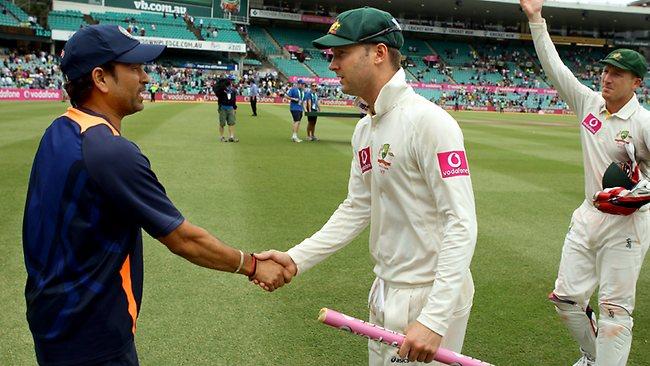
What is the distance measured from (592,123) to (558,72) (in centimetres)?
51

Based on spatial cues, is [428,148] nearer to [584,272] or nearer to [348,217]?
[348,217]

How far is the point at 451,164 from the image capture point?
2605 millimetres

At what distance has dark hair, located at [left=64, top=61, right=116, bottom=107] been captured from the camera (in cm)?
258

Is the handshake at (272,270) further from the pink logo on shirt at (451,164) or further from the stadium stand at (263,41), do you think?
the stadium stand at (263,41)

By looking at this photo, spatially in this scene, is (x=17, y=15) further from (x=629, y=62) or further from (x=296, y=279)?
(x=629, y=62)

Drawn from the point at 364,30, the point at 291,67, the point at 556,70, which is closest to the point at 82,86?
the point at 364,30

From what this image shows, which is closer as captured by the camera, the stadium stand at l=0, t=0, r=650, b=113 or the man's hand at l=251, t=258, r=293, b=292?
the man's hand at l=251, t=258, r=293, b=292

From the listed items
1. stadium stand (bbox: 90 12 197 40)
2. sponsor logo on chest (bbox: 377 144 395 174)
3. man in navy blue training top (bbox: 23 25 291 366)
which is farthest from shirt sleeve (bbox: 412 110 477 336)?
stadium stand (bbox: 90 12 197 40)

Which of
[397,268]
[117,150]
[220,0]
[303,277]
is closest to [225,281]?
[303,277]

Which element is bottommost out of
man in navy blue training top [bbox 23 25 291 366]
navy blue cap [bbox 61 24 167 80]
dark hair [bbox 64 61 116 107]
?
man in navy blue training top [bbox 23 25 291 366]

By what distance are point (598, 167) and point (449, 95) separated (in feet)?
188

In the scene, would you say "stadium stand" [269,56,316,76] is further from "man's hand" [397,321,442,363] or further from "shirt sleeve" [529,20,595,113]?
"man's hand" [397,321,442,363]

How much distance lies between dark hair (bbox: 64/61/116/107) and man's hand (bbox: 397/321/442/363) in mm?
1745

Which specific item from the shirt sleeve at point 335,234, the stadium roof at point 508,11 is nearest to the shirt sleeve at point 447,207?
the shirt sleeve at point 335,234
